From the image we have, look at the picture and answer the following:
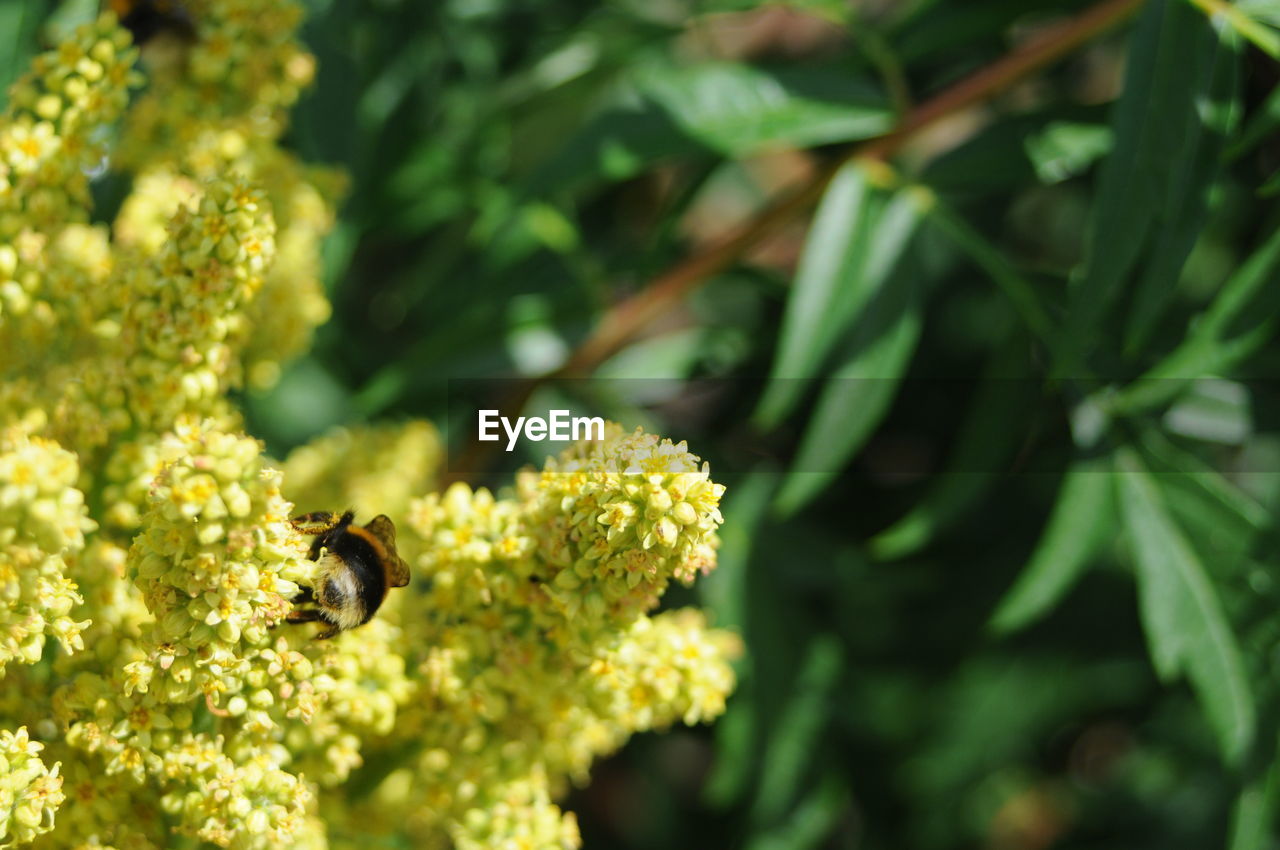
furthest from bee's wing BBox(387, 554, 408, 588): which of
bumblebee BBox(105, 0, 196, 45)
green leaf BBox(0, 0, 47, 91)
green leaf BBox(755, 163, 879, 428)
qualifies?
green leaf BBox(0, 0, 47, 91)

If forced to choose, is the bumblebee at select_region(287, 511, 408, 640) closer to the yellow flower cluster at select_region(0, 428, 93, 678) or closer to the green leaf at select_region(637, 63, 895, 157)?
the yellow flower cluster at select_region(0, 428, 93, 678)

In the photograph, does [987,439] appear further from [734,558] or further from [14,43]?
[14,43]

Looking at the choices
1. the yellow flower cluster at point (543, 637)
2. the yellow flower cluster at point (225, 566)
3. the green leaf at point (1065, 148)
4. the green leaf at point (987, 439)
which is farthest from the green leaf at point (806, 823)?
→ the green leaf at point (1065, 148)

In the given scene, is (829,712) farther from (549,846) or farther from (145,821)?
(145,821)

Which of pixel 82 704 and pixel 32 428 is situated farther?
pixel 32 428

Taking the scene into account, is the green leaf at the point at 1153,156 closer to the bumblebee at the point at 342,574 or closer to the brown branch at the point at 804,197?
the brown branch at the point at 804,197

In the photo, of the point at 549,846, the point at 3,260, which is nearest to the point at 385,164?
the point at 3,260

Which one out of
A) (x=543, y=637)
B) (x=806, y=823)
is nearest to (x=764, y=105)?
(x=543, y=637)
